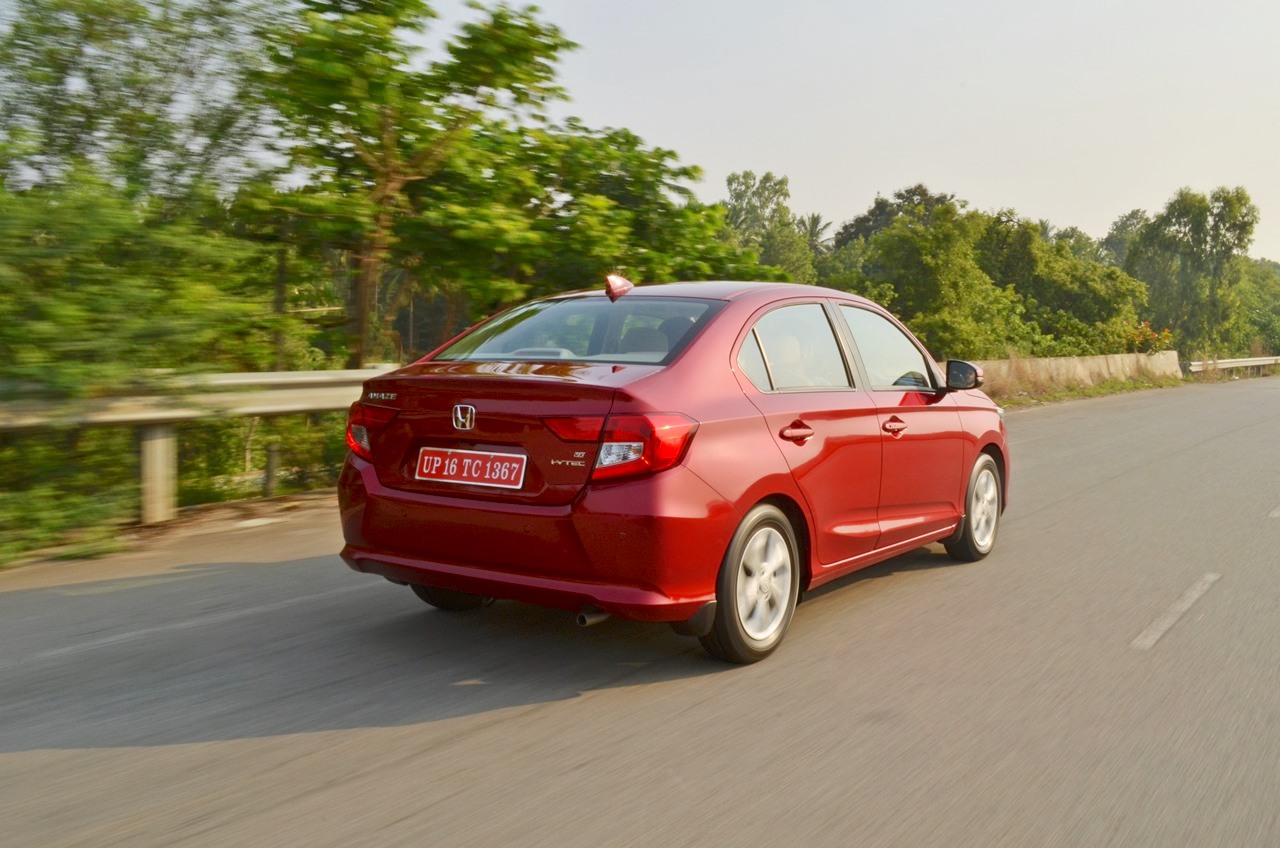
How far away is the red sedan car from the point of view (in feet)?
14.9

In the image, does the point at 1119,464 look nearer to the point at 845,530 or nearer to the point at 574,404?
the point at 845,530

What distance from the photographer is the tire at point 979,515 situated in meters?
7.32

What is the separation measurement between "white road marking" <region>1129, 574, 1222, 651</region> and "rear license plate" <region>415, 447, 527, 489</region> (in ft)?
9.68

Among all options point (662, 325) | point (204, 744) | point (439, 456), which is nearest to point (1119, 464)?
point (662, 325)

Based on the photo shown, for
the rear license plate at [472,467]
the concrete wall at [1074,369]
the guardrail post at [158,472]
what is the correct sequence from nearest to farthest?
the rear license plate at [472,467] < the guardrail post at [158,472] < the concrete wall at [1074,369]

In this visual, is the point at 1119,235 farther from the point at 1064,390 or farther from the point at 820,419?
the point at 820,419

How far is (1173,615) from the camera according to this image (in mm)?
6137

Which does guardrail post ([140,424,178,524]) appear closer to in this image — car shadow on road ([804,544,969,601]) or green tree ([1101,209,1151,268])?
car shadow on road ([804,544,969,601])

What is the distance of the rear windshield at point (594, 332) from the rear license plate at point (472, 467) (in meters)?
0.56

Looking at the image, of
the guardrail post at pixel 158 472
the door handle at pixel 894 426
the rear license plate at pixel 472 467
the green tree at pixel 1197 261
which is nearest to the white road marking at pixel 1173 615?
the door handle at pixel 894 426

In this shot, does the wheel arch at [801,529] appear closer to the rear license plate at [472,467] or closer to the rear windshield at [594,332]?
the rear windshield at [594,332]

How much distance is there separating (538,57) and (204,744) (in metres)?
8.53

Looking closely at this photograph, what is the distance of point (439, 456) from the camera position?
15.9ft

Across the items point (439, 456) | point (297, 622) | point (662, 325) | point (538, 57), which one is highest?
point (538, 57)
